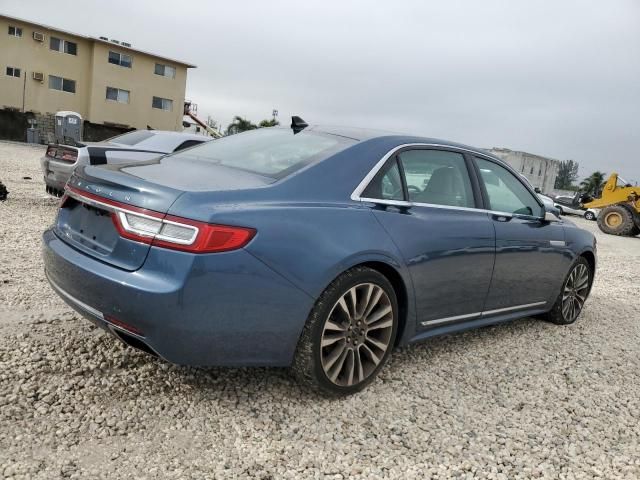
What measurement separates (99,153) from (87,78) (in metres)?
34.8

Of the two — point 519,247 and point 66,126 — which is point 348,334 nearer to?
point 519,247

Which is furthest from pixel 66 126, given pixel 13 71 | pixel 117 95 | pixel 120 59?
pixel 120 59

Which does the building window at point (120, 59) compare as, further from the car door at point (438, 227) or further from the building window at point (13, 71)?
the car door at point (438, 227)

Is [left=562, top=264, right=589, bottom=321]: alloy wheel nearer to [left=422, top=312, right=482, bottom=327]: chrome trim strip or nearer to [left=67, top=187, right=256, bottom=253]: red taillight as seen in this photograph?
[left=422, top=312, right=482, bottom=327]: chrome trim strip

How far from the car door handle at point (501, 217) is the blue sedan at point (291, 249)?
3 centimetres

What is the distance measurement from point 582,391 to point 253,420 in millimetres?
2214

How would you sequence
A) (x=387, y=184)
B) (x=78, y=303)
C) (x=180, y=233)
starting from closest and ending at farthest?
1. (x=180, y=233)
2. (x=78, y=303)
3. (x=387, y=184)

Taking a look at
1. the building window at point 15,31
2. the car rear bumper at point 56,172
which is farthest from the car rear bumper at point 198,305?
the building window at point 15,31

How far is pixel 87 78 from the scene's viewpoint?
38.2 m

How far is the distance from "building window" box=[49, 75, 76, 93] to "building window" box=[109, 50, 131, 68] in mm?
3036

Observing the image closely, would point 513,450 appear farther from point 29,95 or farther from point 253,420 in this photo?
point 29,95

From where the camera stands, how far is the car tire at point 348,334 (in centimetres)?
281

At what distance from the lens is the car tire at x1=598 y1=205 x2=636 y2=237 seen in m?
19.6

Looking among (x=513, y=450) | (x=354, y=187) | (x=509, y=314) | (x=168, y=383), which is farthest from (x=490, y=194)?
(x=168, y=383)
